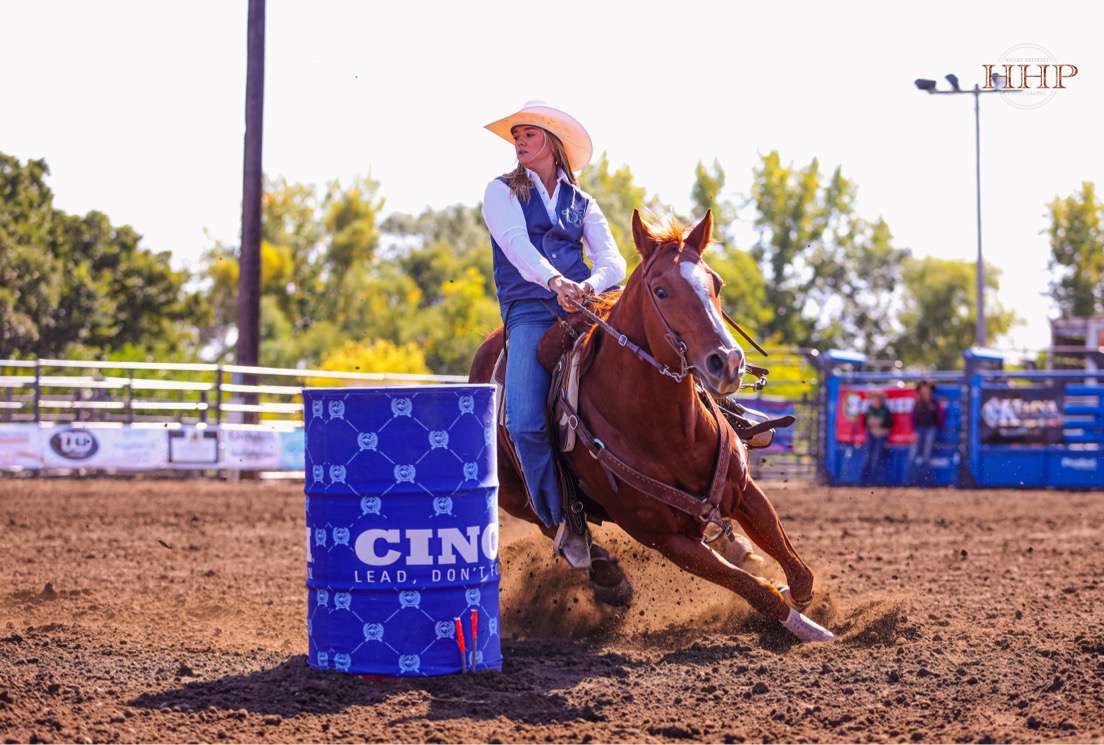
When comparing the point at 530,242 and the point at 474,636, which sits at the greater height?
the point at 530,242

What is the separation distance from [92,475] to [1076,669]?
16.0 metres

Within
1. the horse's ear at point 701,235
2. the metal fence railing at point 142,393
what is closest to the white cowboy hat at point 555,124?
the horse's ear at point 701,235

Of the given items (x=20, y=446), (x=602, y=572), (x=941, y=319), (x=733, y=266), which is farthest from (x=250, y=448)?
(x=941, y=319)

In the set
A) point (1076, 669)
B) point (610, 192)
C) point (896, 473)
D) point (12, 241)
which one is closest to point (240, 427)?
point (896, 473)

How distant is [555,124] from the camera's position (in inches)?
263

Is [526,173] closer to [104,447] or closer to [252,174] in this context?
[104,447]

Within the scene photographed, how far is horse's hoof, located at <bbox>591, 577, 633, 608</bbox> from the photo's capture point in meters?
6.96

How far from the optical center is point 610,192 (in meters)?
45.2

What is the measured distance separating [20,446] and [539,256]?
13.1 meters

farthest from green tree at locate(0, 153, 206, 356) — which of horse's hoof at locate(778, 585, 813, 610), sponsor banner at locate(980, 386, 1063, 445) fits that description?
horse's hoof at locate(778, 585, 813, 610)

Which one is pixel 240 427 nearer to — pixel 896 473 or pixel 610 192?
pixel 896 473

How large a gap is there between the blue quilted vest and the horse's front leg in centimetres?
140

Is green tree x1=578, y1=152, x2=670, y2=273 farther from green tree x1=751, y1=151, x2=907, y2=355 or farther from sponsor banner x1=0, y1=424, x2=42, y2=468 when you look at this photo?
sponsor banner x1=0, y1=424, x2=42, y2=468

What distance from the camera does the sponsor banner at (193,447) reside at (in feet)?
60.2
